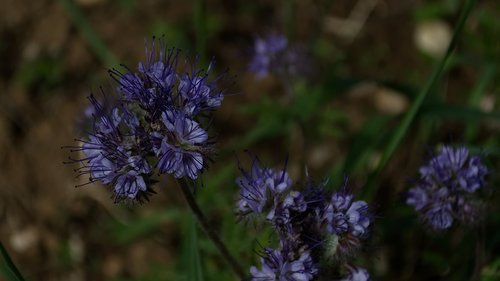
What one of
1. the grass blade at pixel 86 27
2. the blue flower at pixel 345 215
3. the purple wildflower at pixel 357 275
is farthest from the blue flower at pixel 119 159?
the grass blade at pixel 86 27

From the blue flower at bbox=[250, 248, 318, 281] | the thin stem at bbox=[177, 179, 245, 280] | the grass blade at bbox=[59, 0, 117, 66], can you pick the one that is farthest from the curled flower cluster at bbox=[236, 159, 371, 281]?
the grass blade at bbox=[59, 0, 117, 66]

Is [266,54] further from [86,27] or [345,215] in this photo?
[345,215]

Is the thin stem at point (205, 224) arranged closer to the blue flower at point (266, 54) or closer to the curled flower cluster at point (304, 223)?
the curled flower cluster at point (304, 223)

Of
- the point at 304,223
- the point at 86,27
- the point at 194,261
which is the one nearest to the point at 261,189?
the point at 304,223

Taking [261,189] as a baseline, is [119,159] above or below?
above

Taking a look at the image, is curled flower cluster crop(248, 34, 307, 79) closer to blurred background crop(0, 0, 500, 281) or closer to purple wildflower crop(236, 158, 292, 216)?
blurred background crop(0, 0, 500, 281)

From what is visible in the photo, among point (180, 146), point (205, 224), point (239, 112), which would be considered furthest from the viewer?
point (239, 112)
